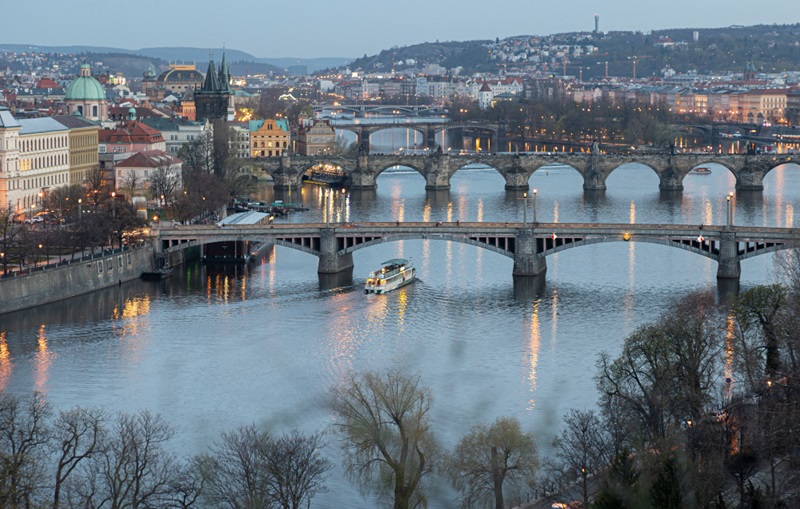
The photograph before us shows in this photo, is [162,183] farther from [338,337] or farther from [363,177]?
[363,177]

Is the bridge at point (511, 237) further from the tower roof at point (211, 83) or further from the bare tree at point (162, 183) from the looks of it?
the tower roof at point (211, 83)

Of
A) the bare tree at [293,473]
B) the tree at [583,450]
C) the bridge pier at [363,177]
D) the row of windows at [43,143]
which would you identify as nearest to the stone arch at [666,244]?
the tree at [583,450]

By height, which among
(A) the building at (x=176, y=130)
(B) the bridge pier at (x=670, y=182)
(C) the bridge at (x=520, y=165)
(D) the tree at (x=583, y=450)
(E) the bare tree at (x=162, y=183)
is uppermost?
(A) the building at (x=176, y=130)

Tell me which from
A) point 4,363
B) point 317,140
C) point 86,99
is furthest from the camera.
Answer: point 317,140

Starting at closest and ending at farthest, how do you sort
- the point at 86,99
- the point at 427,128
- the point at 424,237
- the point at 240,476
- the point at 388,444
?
the point at 240,476, the point at 388,444, the point at 424,237, the point at 86,99, the point at 427,128

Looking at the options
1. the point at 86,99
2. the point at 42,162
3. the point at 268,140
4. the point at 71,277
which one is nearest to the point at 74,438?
the point at 71,277

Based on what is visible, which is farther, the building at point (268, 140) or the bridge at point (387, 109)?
the bridge at point (387, 109)
